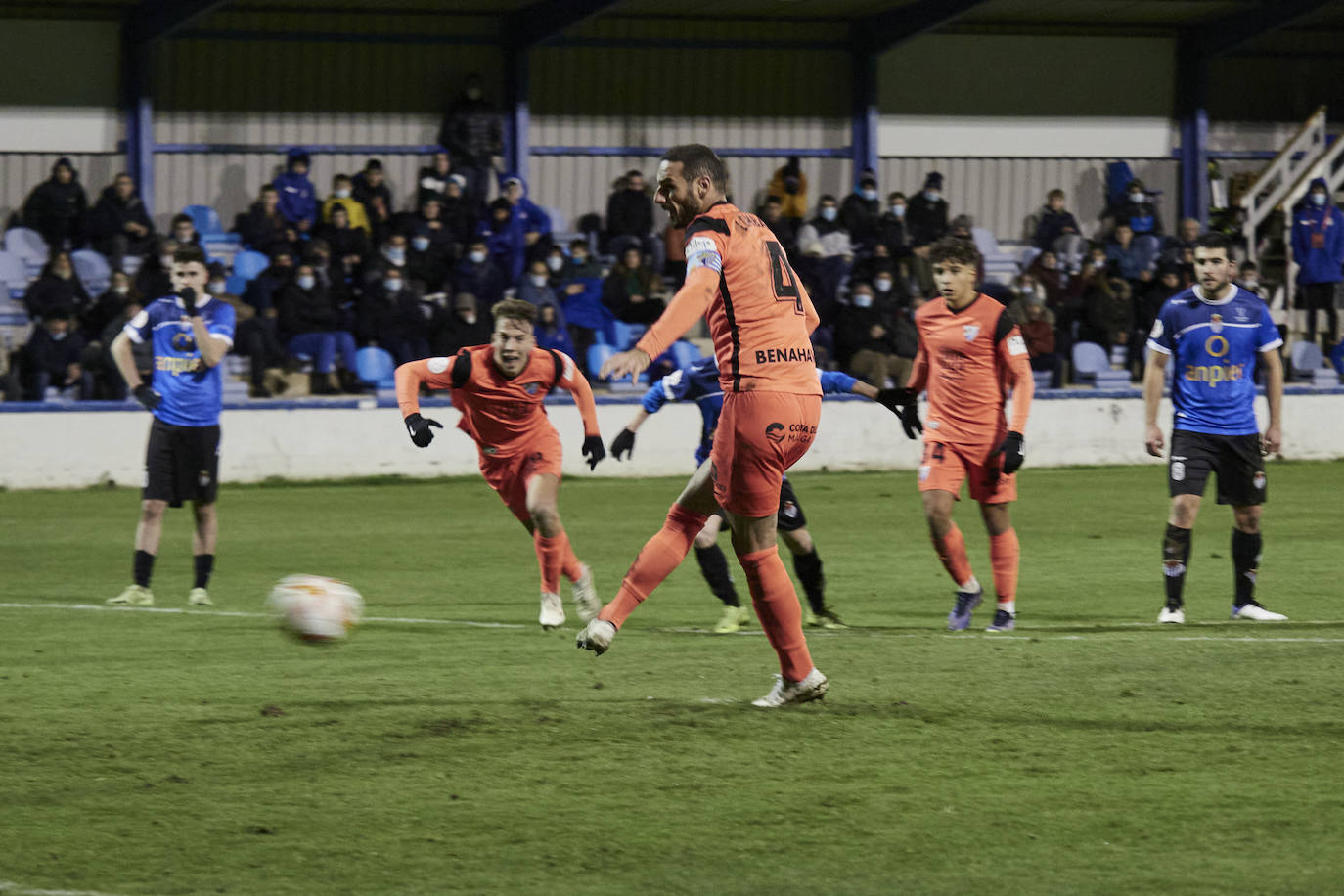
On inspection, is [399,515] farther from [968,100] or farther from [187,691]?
[968,100]

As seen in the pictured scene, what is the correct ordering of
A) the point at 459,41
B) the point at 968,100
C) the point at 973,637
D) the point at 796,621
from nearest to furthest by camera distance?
the point at 796,621 → the point at 973,637 → the point at 459,41 → the point at 968,100

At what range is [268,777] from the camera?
583 cm

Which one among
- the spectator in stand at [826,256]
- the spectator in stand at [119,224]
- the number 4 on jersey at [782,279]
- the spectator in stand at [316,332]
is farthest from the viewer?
the spectator in stand at [826,256]

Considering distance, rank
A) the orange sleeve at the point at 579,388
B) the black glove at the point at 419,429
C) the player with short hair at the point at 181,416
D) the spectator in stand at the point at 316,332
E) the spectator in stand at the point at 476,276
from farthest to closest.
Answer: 1. the spectator in stand at the point at 476,276
2. the spectator in stand at the point at 316,332
3. the player with short hair at the point at 181,416
4. the orange sleeve at the point at 579,388
5. the black glove at the point at 419,429

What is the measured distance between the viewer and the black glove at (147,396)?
10.6 metres

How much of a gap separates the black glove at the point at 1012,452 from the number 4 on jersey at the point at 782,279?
288cm

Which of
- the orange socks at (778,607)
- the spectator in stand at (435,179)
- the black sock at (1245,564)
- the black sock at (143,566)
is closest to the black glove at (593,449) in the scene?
the orange socks at (778,607)

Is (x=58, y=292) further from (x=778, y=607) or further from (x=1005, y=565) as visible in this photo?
(x=778, y=607)

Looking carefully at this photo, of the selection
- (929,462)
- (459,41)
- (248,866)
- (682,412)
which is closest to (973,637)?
(929,462)

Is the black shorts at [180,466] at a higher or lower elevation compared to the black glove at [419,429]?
lower

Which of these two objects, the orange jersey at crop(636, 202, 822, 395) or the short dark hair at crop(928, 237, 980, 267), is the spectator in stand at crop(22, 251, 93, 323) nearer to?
the short dark hair at crop(928, 237, 980, 267)

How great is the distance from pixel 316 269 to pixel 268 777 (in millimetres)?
15200

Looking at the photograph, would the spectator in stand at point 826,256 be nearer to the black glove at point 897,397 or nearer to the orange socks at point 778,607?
the black glove at point 897,397

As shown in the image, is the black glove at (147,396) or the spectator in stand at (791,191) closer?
the black glove at (147,396)
